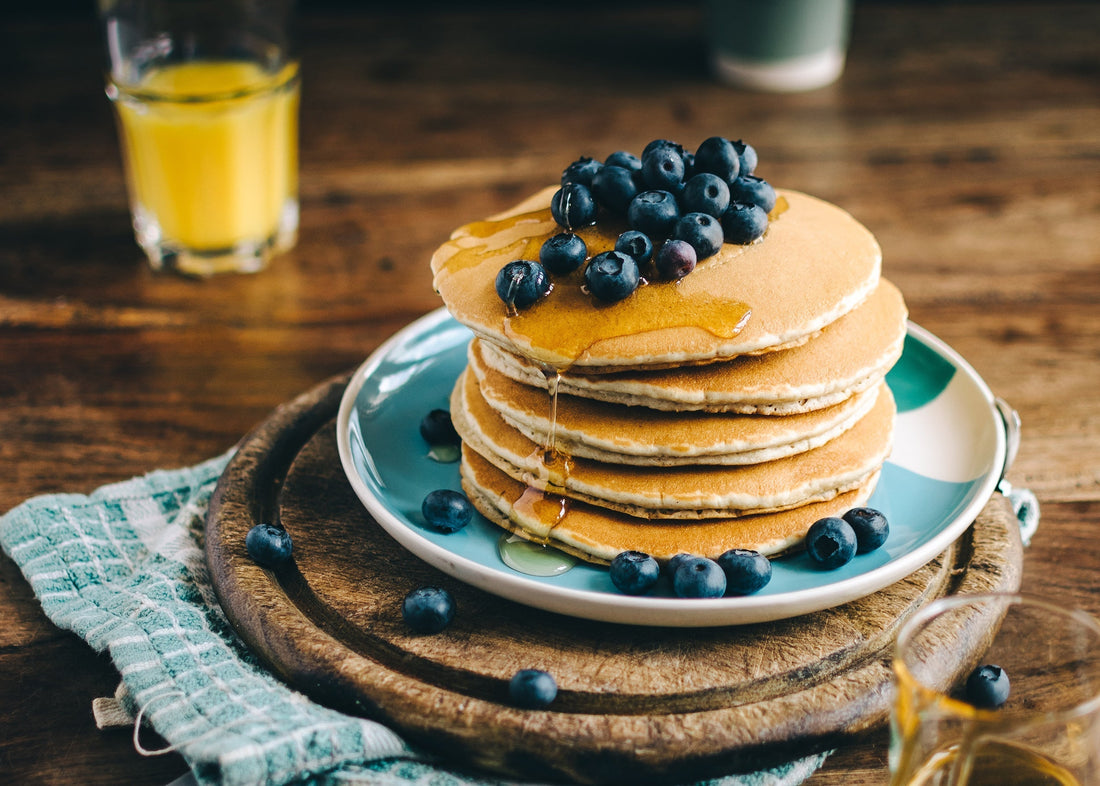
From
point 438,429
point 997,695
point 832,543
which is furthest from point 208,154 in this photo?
point 997,695

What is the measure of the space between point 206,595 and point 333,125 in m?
2.04

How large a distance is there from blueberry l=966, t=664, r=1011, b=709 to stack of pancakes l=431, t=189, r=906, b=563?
10.2 inches

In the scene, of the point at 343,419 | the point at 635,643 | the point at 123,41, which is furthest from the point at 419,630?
the point at 123,41

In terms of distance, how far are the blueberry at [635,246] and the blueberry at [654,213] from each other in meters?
0.03

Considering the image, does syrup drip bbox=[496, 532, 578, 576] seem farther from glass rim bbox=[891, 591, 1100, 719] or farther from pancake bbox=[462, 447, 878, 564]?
glass rim bbox=[891, 591, 1100, 719]

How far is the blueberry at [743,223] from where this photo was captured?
142cm

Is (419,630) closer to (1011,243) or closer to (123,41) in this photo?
(123,41)

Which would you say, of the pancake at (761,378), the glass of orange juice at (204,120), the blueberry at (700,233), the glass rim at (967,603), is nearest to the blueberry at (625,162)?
the blueberry at (700,233)

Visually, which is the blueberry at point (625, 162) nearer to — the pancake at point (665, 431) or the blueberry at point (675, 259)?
the blueberry at point (675, 259)

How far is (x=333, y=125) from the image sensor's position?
3.18 meters

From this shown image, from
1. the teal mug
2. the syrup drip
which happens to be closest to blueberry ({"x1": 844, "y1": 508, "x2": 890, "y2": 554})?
the syrup drip

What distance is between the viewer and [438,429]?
1.59m

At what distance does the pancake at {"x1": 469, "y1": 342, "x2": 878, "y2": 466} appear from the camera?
132 centimetres

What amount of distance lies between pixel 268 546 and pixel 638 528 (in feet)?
1.56
